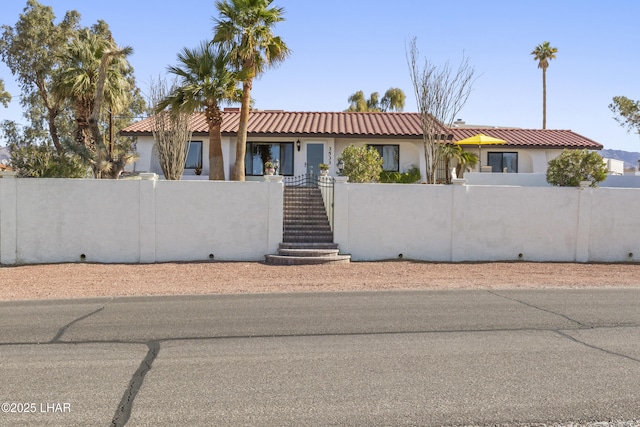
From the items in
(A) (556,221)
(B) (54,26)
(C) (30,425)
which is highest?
(B) (54,26)

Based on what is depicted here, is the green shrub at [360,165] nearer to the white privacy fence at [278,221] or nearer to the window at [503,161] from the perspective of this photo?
the white privacy fence at [278,221]

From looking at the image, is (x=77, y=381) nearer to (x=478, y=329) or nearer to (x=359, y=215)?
(x=478, y=329)

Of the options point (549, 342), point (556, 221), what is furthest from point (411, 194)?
point (549, 342)

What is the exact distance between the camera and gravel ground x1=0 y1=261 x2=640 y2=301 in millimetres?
13039

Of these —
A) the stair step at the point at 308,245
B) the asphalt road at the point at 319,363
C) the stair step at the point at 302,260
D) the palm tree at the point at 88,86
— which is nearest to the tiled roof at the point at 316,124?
the palm tree at the point at 88,86

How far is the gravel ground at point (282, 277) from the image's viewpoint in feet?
42.8

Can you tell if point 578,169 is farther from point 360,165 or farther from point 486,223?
point 360,165

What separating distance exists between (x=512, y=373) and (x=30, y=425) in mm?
4935

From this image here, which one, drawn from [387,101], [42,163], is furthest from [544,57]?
[42,163]

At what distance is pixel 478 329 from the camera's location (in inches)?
346

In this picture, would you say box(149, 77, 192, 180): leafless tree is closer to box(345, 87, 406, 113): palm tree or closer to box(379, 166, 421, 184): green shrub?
box(379, 166, 421, 184): green shrub

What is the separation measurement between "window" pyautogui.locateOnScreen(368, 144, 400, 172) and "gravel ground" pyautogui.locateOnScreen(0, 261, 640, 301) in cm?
1138

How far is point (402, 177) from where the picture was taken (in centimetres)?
2650

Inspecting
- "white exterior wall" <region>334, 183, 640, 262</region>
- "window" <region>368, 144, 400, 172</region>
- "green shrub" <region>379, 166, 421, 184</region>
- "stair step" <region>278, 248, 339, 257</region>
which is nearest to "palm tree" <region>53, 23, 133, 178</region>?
"stair step" <region>278, 248, 339, 257</region>
